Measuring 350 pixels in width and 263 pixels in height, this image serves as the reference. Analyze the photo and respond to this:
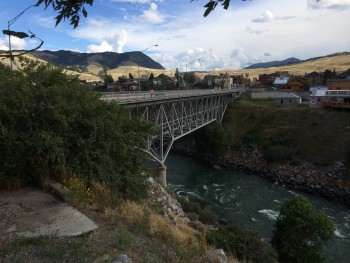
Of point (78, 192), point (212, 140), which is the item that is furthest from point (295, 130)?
point (78, 192)

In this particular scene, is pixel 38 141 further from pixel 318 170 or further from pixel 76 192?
pixel 318 170

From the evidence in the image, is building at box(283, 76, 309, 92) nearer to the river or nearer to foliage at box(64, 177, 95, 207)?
the river

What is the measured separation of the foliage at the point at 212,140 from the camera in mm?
46750

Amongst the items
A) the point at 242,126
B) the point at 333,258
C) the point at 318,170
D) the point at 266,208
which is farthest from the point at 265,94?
the point at 333,258

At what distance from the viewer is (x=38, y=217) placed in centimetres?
695

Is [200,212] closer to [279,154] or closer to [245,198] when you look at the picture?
[245,198]

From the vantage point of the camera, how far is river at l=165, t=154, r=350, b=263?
75.9ft

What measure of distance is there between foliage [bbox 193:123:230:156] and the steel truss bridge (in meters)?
2.18

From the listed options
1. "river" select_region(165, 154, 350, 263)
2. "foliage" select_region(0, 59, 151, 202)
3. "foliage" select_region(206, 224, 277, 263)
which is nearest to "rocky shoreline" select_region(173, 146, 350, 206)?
"river" select_region(165, 154, 350, 263)

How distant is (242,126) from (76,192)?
48708 millimetres

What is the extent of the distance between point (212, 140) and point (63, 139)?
124 ft

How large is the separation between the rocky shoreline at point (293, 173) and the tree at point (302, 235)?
639 inches

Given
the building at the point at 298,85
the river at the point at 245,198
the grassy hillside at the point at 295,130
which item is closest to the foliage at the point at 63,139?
the river at the point at 245,198

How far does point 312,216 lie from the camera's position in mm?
16531
